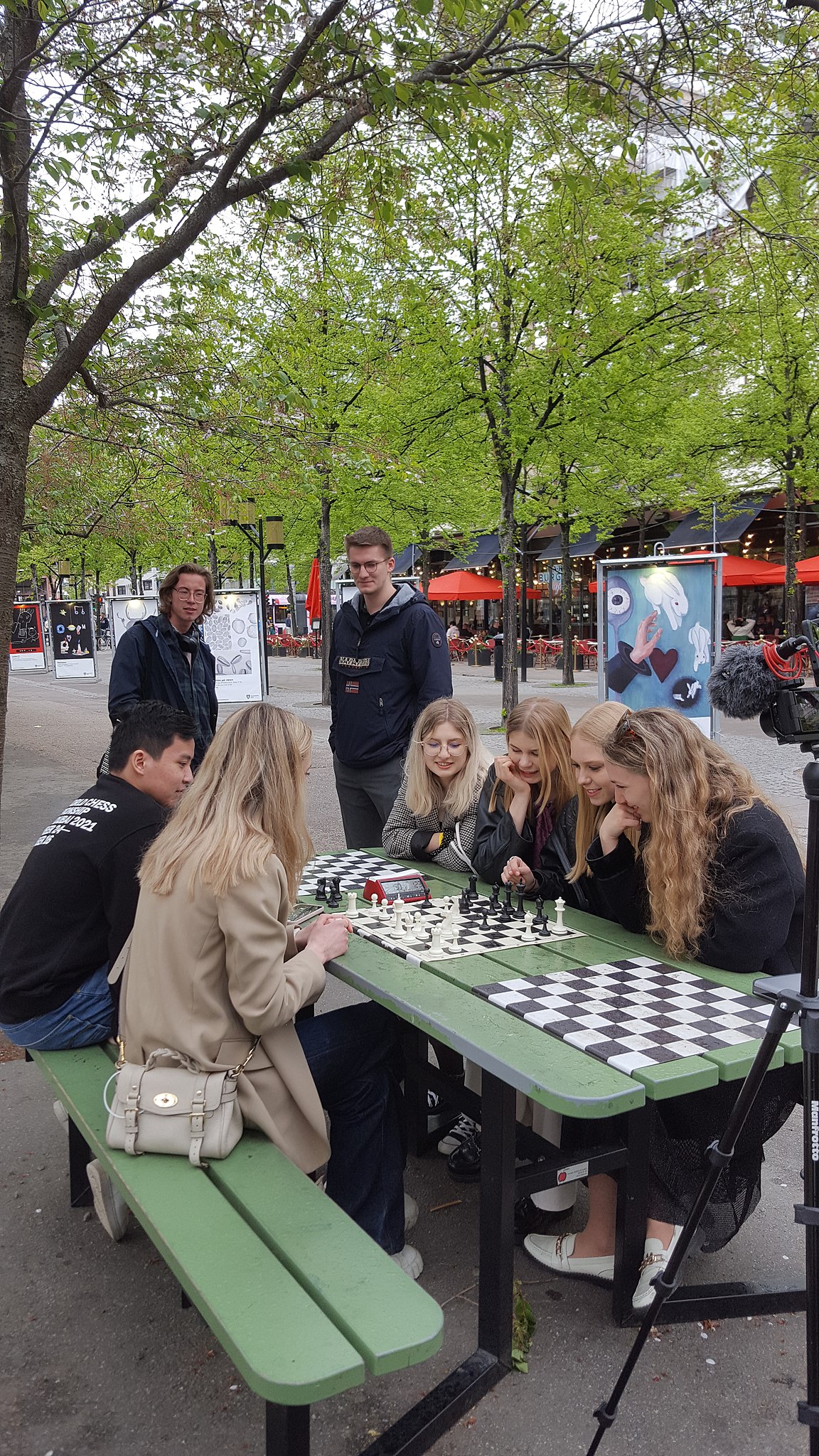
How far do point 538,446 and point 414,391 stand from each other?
2005mm

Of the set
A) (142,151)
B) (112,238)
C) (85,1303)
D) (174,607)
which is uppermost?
(142,151)

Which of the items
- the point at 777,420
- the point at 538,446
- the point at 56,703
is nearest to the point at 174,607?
the point at 538,446

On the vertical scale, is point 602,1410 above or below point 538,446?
below

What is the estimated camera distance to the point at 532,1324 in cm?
280

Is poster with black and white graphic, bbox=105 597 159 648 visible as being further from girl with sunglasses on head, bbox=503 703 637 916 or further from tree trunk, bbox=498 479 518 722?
girl with sunglasses on head, bbox=503 703 637 916

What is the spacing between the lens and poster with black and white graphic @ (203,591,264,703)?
16.6m

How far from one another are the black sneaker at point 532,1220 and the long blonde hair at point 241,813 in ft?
4.47

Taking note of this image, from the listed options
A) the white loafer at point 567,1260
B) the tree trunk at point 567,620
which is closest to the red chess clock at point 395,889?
the white loafer at point 567,1260

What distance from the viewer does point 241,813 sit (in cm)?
267

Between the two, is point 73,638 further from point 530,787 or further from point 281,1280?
point 281,1280

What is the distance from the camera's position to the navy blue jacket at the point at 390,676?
527 centimetres

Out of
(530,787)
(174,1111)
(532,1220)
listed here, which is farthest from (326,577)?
(174,1111)

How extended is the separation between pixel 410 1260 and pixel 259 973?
1.19 m

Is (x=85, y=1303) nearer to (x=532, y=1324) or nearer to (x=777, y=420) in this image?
(x=532, y=1324)
